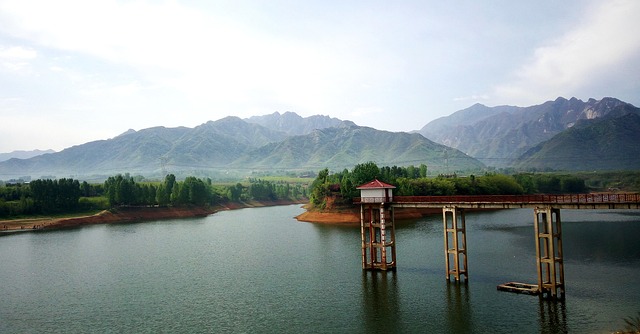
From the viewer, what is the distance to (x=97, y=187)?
19475 centimetres

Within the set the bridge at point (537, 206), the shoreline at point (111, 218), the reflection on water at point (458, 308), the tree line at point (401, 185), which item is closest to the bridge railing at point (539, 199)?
the bridge at point (537, 206)

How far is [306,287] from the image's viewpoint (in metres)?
56.6

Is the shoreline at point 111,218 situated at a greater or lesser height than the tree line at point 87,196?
lesser

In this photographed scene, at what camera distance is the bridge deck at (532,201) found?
44434 mm

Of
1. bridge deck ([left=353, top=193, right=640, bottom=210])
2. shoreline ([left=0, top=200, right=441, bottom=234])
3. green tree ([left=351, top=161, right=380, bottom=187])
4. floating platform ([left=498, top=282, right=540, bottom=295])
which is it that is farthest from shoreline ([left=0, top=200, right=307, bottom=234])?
floating platform ([left=498, top=282, right=540, bottom=295])

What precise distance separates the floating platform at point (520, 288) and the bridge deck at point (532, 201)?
8.53m

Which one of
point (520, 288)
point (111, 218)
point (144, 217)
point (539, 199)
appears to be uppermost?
point (539, 199)

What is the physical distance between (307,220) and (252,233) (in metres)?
28.7

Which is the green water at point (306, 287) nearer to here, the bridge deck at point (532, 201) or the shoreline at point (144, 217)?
the bridge deck at point (532, 201)

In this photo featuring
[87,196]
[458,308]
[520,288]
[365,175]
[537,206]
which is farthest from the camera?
[87,196]

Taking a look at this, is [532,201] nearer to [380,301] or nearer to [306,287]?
[380,301]

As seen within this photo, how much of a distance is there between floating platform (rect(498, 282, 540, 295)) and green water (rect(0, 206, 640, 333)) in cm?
71

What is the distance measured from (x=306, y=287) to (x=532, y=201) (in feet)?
91.9

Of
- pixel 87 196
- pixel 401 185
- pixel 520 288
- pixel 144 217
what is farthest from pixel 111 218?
pixel 520 288
